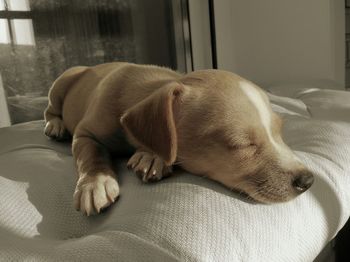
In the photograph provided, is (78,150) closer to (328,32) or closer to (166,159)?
(166,159)

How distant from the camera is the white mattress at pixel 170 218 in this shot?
77 cm

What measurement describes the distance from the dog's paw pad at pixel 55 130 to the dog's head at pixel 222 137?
0.67m

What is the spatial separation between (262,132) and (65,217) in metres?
0.51

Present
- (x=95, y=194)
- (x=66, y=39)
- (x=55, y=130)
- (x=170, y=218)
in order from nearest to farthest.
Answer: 1. (x=170, y=218)
2. (x=95, y=194)
3. (x=55, y=130)
4. (x=66, y=39)

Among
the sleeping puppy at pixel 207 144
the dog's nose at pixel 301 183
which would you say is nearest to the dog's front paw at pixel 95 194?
the sleeping puppy at pixel 207 144

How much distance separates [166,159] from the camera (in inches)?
40.6

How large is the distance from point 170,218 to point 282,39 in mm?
2597

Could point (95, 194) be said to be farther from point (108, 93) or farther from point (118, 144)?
point (108, 93)

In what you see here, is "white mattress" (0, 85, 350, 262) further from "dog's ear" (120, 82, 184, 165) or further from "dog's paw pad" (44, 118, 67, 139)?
"dog's paw pad" (44, 118, 67, 139)

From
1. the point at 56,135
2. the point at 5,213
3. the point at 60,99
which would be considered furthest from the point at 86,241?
the point at 60,99

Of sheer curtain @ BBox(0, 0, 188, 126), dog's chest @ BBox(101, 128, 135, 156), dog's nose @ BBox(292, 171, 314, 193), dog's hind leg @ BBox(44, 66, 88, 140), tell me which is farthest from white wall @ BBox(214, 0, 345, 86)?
dog's nose @ BBox(292, 171, 314, 193)

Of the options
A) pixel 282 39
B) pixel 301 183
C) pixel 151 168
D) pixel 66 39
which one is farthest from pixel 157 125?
pixel 282 39

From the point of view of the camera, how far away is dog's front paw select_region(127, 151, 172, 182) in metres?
1.05

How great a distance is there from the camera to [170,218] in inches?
33.0
